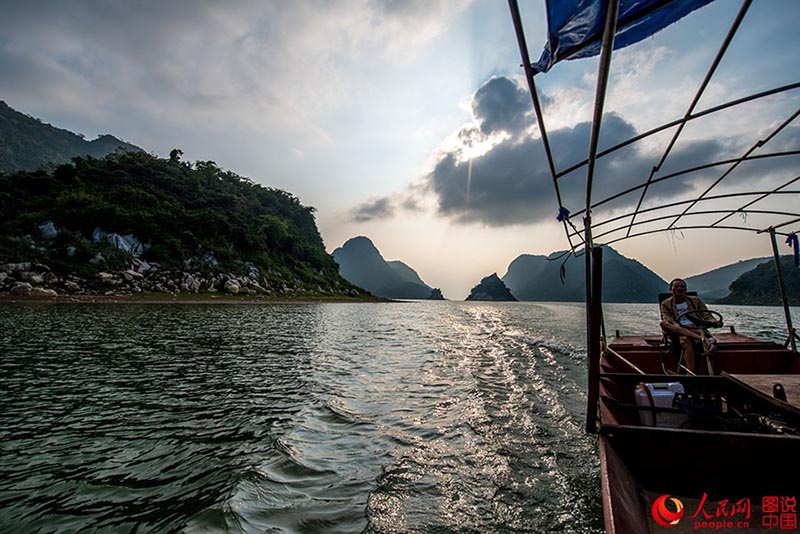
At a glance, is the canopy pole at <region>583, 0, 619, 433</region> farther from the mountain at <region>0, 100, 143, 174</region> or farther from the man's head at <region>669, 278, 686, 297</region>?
the mountain at <region>0, 100, 143, 174</region>

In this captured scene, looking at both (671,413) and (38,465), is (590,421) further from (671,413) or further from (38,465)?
(38,465)

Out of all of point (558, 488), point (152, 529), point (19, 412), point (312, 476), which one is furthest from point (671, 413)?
point (19, 412)

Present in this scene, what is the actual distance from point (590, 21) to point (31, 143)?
729 ft

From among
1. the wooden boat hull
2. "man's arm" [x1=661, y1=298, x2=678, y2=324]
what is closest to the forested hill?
the wooden boat hull

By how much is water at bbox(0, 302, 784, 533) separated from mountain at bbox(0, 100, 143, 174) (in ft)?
505

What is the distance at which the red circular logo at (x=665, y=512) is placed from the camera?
3486 mm

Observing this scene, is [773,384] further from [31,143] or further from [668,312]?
[31,143]

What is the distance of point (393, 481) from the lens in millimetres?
5137

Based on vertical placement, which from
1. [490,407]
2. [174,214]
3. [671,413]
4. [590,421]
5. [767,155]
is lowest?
[490,407]

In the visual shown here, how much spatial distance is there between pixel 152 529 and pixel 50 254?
5077 cm

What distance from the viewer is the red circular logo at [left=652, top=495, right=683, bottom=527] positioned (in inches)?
137

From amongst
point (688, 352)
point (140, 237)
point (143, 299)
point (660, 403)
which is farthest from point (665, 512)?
point (140, 237)

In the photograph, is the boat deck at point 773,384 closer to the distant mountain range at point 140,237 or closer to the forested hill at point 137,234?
the distant mountain range at point 140,237

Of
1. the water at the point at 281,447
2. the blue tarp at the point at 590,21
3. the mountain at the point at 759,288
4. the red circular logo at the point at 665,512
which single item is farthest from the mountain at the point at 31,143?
the mountain at the point at 759,288
